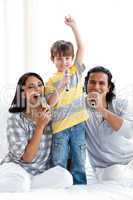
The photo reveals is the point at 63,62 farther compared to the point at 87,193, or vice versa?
the point at 63,62

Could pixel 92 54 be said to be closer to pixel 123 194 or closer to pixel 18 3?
pixel 18 3

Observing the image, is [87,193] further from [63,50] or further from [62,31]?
[62,31]

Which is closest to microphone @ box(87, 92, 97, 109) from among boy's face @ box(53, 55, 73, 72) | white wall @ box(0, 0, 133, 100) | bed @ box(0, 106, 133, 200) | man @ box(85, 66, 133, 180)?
man @ box(85, 66, 133, 180)

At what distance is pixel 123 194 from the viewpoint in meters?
1.24

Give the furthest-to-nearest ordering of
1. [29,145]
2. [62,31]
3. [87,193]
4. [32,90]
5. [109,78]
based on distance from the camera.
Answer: [62,31] → [109,78] → [32,90] → [29,145] → [87,193]

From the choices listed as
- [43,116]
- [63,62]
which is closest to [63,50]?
[63,62]

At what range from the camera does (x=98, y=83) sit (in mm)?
1676

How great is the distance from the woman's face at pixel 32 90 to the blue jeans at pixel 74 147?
7.2 inches

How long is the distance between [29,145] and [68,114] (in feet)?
0.91

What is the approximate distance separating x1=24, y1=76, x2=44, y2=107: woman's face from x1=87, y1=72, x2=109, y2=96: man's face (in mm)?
241

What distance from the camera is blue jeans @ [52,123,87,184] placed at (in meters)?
1.62

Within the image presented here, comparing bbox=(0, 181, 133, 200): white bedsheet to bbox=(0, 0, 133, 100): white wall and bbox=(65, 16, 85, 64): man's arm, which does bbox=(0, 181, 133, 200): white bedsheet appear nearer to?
bbox=(65, 16, 85, 64): man's arm

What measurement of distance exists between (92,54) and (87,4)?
32cm

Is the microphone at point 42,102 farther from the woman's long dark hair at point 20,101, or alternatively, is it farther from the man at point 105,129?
the man at point 105,129
